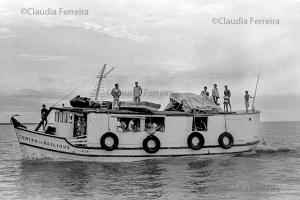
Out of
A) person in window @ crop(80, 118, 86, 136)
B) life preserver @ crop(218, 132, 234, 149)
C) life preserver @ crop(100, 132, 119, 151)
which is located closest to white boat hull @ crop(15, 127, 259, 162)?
life preserver @ crop(100, 132, 119, 151)

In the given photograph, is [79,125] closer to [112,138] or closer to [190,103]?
[112,138]

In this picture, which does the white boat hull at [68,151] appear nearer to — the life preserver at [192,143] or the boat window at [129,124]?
the life preserver at [192,143]

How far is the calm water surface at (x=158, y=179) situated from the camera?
19.6 m

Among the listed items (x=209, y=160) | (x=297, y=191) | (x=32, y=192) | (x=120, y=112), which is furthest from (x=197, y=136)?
(x=32, y=192)

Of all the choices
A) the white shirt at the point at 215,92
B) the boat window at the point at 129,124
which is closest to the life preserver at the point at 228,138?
the white shirt at the point at 215,92

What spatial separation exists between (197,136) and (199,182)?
5986 mm

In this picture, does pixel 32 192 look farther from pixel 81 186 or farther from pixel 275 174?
pixel 275 174

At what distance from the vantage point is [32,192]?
2002 cm

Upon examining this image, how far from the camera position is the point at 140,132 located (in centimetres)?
2758

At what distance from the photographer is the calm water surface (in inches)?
772

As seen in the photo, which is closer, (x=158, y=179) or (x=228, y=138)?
(x=158, y=179)

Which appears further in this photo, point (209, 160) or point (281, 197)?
point (209, 160)

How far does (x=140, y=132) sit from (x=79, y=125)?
3849 millimetres

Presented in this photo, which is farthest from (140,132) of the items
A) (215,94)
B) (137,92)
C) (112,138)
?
(215,94)
